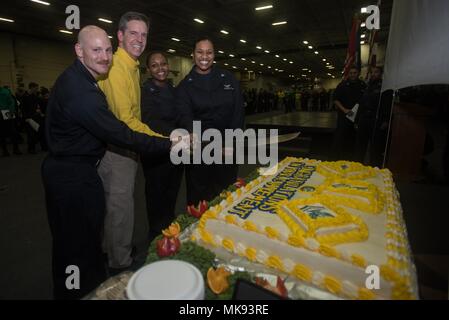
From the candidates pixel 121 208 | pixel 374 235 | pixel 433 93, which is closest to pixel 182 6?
pixel 433 93

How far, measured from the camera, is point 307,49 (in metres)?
19.5

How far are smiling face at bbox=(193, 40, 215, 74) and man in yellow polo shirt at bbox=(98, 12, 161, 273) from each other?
56cm

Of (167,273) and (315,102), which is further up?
(315,102)

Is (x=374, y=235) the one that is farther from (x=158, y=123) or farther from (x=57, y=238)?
(x=158, y=123)

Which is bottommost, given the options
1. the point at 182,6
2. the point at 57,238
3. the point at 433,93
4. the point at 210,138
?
the point at 57,238

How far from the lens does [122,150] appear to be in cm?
206

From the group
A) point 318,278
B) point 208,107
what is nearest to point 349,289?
point 318,278

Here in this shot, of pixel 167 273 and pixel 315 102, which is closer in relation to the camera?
pixel 167 273

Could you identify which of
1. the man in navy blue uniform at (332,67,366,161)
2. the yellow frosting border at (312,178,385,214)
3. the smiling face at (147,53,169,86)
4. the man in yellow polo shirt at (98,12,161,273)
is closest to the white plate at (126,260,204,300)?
the yellow frosting border at (312,178,385,214)

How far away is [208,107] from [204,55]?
1.59ft

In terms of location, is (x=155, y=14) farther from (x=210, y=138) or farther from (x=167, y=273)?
(x=167, y=273)
